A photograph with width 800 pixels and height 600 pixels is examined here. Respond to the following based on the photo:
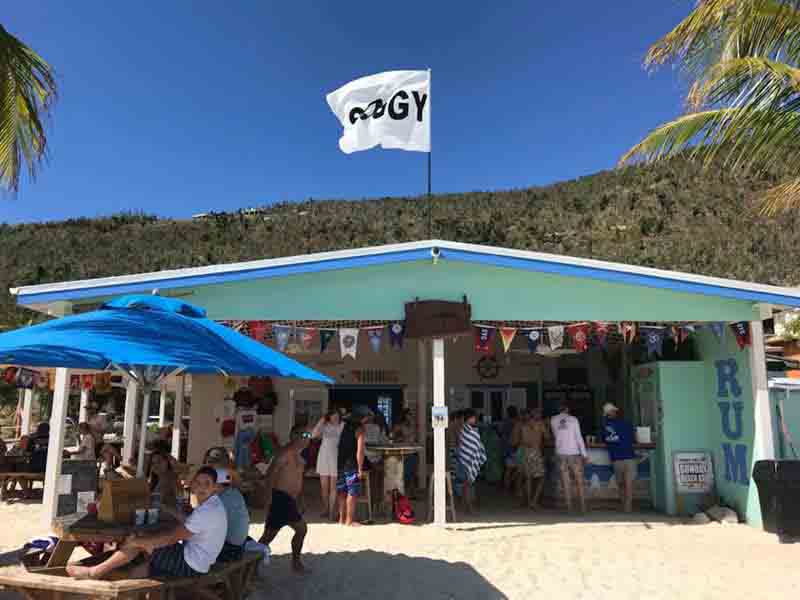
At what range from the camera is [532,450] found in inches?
398

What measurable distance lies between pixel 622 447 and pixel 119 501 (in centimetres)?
744

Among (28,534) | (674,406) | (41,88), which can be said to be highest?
(41,88)

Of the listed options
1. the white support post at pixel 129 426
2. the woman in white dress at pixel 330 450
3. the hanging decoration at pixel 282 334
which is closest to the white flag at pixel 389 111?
the hanging decoration at pixel 282 334

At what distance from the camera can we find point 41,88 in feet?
22.3

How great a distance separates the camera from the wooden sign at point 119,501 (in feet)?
14.9

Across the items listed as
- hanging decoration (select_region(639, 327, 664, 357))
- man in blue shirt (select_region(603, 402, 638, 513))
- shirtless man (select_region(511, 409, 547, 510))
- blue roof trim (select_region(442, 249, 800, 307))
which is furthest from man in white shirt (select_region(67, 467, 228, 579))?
hanging decoration (select_region(639, 327, 664, 357))

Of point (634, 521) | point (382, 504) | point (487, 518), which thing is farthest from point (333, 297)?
point (634, 521)

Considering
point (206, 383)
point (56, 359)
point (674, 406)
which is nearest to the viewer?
point (56, 359)

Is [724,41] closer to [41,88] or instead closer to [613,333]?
[613,333]

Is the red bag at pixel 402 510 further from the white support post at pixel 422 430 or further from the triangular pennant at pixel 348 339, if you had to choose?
the white support post at pixel 422 430

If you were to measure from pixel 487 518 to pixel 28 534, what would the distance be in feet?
19.7

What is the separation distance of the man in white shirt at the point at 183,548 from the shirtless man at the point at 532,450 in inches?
261

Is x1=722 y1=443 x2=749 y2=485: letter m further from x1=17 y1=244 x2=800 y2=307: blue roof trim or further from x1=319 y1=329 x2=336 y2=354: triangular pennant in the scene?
x1=319 y1=329 x2=336 y2=354: triangular pennant

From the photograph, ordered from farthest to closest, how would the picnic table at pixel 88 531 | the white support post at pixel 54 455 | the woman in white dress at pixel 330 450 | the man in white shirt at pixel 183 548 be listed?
1. the woman in white dress at pixel 330 450
2. the white support post at pixel 54 455
3. the picnic table at pixel 88 531
4. the man in white shirt at pixel 183 548
